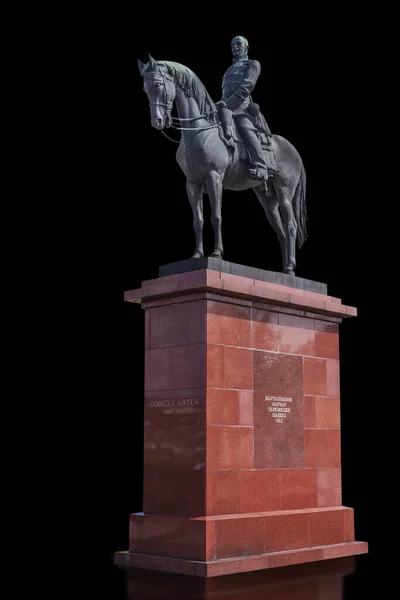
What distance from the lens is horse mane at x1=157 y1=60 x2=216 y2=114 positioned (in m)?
13.1

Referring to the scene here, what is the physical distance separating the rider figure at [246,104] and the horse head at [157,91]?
1.28m

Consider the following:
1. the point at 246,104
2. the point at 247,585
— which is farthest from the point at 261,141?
the point at 247,585

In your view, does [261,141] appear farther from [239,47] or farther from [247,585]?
[247,585]

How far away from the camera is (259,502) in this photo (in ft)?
42.3

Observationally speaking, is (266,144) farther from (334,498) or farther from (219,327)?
(334,498)

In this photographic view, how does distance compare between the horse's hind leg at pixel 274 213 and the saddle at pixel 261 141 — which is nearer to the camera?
the saddle at pixel 261 141

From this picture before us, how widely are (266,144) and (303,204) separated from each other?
157 cm

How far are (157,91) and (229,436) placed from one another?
200 inches

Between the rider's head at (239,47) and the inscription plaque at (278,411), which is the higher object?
the rider's head at (239,47)

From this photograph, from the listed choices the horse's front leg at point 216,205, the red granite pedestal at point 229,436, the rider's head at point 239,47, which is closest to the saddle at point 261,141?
the horse's front leg at point 216,205

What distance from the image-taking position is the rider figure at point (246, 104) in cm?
1405

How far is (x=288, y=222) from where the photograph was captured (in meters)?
15.1

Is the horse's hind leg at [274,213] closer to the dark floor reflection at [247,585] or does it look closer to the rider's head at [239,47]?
the rider's head at [239,47]

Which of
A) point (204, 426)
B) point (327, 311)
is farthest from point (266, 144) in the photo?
point (204, 426)
